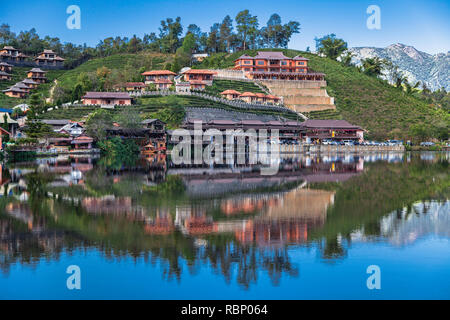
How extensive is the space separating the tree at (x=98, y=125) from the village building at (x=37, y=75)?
140ft

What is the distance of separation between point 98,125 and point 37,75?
46630 mm

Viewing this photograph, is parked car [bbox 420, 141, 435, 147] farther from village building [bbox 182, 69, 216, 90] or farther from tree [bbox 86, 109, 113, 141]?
tree [bbox 86, 109, 113, 141]

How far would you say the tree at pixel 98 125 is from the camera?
68.4m

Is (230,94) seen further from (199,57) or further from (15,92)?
(15,92)

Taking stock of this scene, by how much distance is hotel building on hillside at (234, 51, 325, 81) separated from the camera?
341 ft

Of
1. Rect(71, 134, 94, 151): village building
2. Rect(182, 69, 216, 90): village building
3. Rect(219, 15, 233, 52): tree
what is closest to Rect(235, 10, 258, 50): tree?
Rect(219, 15, 233, 52): tree

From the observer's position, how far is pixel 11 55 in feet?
377

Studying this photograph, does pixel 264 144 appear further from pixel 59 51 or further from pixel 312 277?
pixel 59 51

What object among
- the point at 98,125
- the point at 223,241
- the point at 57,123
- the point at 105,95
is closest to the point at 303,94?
the point at 105,95

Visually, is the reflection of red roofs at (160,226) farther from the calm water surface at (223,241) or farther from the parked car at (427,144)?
the parked car at (427,144)

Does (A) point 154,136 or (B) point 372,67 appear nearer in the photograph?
(A) point 154,136

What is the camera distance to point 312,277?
12.6 metres

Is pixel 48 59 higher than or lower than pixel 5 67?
higher

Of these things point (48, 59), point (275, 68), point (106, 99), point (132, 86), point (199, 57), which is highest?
point (199, 57)
